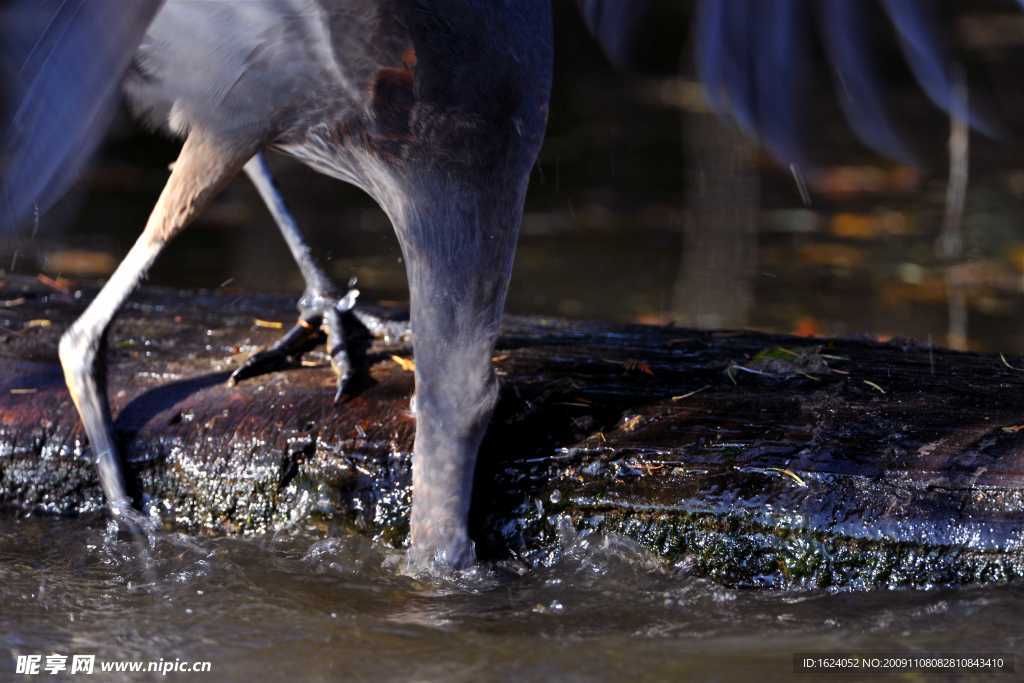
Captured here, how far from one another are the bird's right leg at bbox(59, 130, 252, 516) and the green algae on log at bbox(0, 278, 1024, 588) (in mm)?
82

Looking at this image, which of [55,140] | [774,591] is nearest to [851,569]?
[774,591]

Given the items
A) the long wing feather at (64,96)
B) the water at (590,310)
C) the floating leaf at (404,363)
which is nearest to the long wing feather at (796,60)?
the water at (590,310)

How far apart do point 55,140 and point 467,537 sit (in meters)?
1.29

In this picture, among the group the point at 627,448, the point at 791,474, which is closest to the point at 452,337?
the point at 627,448

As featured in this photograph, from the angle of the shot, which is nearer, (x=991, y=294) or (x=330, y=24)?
(x=330, y=24)

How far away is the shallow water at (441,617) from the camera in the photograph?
8.96 ft

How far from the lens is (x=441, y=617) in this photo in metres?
2.93

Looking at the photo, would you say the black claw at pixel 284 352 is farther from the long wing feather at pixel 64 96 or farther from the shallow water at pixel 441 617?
the long wing feather at pixel 64 96

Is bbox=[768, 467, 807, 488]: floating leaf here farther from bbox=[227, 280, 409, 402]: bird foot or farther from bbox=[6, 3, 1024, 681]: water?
bbox=[227, 280, 409, 402]: bird foot

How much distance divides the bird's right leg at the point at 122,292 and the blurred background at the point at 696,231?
1.36 metres

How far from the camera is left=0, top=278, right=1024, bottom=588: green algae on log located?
2.99 m

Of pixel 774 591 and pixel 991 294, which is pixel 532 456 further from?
pixel 991 294

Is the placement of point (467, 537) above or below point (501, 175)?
below

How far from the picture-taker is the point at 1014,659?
2.71m
